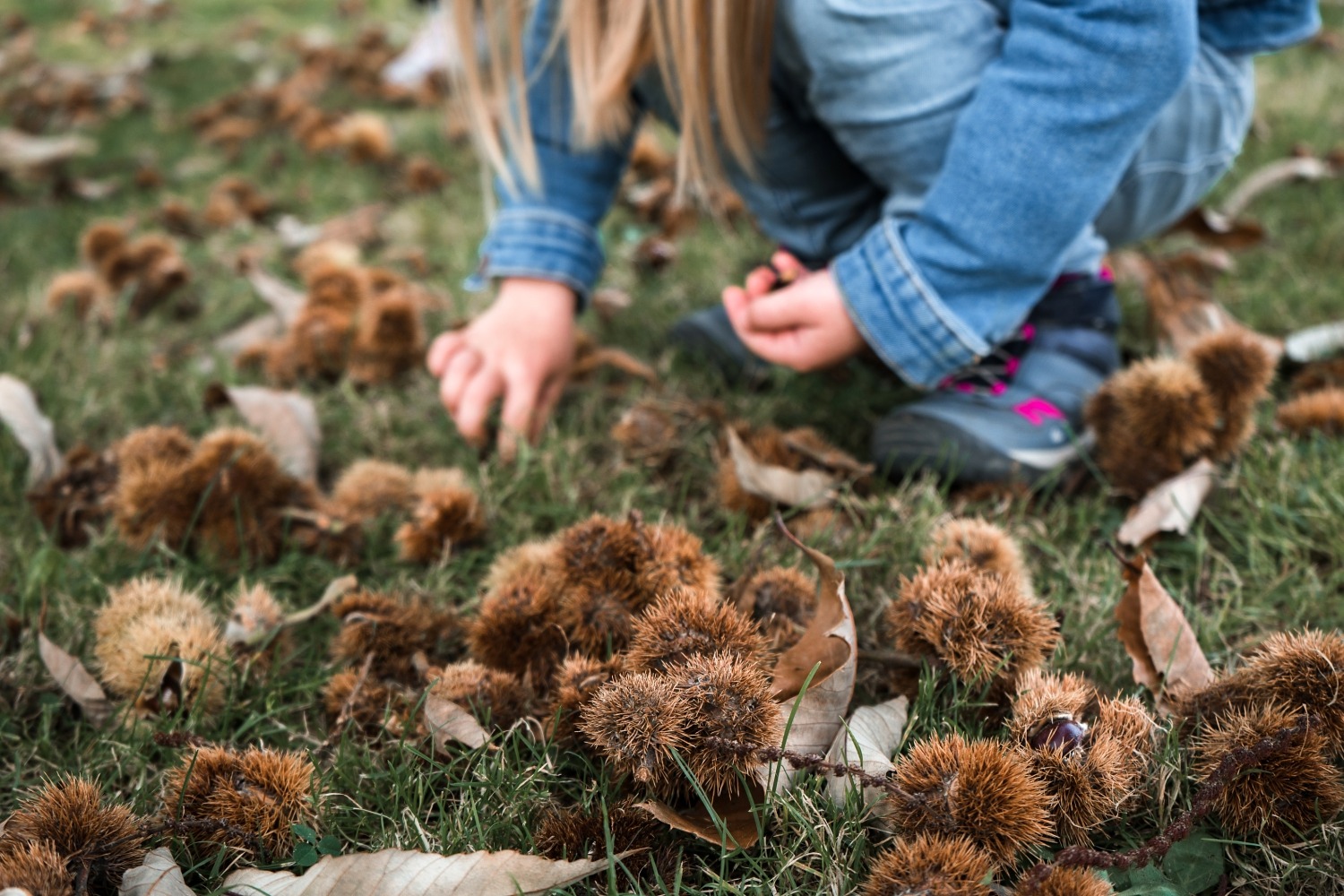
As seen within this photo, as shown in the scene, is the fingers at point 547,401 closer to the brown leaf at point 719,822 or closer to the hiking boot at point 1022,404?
the hiking boot at point 1022,404

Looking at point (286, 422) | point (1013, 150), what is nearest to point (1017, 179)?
point (1013, 150)

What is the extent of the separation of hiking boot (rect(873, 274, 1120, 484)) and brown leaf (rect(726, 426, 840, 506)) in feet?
0.65

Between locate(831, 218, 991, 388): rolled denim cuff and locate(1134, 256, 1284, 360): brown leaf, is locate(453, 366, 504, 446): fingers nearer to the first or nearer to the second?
locate(831, 218, 991, 388): rolled denim cuff

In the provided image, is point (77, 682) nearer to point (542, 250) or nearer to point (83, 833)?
point (83, 833)

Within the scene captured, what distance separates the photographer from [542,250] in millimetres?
2098

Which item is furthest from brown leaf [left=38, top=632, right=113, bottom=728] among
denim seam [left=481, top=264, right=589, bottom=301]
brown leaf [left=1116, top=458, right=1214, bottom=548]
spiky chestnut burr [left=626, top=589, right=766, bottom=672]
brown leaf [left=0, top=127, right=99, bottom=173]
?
brown leaf [left=0, top=127, right=99, bottom=173]

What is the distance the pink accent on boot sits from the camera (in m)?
1.70

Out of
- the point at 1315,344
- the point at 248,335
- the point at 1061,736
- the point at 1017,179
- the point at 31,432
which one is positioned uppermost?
the point at 1017,179

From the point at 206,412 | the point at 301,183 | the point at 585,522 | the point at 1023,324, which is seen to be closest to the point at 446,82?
the point at 301,183

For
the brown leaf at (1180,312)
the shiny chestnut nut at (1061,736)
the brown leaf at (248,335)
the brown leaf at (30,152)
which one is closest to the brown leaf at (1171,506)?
the brown leaf at (1180,312)

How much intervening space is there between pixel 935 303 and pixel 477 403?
2.78 ft

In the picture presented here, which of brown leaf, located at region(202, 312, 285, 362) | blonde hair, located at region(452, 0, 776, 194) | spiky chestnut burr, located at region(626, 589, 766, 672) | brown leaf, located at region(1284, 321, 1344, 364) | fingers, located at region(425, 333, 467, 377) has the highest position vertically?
blonde hair, located at region(452, 0, 776, 194)

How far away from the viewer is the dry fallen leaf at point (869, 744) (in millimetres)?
1007

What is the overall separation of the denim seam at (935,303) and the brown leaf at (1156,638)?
51 cm
